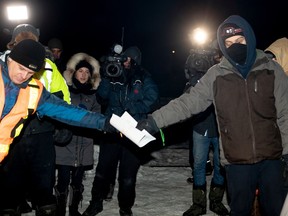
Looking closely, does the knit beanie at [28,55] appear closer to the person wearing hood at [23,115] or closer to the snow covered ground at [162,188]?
the person wearing hood at [23,115]

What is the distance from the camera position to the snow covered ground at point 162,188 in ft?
17.9

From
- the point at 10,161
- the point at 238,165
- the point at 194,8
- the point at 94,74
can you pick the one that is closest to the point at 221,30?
the point at 238,165

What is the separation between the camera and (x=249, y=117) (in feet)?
11.5

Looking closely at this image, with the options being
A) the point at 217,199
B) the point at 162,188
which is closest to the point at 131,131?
the point at 217,199

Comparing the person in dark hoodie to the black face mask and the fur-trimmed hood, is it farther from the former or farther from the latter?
the fur-trimmed hood

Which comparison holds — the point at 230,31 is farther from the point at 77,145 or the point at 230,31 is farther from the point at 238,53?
the point at 77,145

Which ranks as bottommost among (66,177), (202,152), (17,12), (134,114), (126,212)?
(126,212)

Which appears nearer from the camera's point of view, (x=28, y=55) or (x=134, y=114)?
(x=28, y=55)

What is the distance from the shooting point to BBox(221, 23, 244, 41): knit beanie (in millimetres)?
3659

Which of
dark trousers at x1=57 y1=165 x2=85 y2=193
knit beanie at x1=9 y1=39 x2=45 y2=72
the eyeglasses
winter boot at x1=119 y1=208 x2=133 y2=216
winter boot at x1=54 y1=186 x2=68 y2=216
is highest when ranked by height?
the eyeglasses

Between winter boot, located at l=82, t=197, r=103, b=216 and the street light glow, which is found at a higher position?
the street light glow

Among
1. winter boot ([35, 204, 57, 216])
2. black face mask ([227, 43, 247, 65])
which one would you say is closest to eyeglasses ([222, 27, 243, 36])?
black face mask ([227, 43, 247, 65])

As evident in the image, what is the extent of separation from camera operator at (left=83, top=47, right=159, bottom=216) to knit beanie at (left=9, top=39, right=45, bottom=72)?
1586mm

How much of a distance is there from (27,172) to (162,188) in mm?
2779
